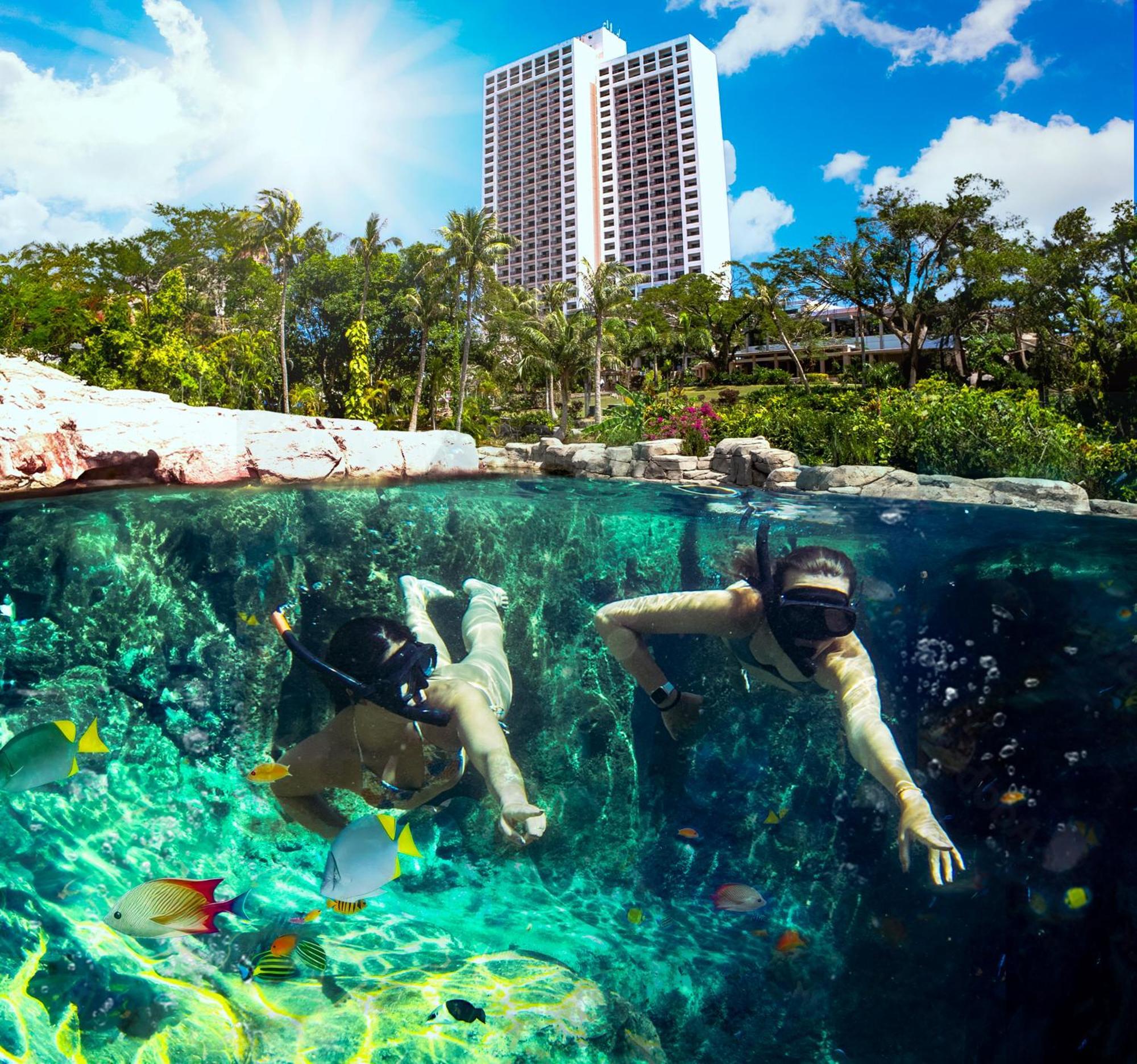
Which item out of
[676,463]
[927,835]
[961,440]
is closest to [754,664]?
[927,835]

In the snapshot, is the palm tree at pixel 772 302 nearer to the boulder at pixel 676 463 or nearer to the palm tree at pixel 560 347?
the palm tree at pixel 560 347

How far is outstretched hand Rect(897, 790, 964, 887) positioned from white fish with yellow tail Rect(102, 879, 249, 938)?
3704 mm

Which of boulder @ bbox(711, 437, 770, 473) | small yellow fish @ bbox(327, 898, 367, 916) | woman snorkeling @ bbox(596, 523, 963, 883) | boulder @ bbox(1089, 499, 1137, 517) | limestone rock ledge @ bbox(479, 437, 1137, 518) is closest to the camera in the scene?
small yellow fish @ bbox(327, 898, 367, 916)

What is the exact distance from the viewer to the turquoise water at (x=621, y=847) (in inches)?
166

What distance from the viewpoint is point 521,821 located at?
14.4ft

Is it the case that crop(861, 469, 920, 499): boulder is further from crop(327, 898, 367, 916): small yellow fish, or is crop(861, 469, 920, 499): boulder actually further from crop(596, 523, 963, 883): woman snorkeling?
crop(327, 898, 367, 916): small yellow fish

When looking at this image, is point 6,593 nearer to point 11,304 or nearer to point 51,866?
point 51,866

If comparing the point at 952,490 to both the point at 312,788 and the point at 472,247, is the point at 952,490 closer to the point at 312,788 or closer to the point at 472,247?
the point at 312,788

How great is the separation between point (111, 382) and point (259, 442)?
17152 millimetres

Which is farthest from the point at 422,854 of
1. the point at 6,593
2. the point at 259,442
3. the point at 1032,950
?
the point at 259,442

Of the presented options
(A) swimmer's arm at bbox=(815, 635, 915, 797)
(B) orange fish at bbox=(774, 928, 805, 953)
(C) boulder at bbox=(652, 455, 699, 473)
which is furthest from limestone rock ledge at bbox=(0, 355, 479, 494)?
(B) orange fish at bbox=(774, 928, 805, 953)

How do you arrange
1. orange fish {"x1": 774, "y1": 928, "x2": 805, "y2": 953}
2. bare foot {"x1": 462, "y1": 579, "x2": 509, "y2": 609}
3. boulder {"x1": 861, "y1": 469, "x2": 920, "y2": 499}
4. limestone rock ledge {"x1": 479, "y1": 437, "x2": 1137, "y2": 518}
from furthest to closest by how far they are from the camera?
1. boulder {"x1": 861, "y1": 469, "x2": 920, "y2": 499}
2. limestone rock ledge {"x1": 479, "y1": 437, "x2": 1137, "y2": 518}
3. bare foot {"x1": 462, "y1": 579, "x2": 509, "y2": 609}
4. orange fish {"x1": 774, "y1": 928, "x2": 805, "y2": 953}

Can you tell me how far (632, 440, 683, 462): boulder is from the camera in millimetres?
13789

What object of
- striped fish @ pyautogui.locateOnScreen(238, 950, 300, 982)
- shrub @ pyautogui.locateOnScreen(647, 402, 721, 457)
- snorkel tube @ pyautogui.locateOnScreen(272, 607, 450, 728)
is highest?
shrub @ pyautogui.locateOnScreen(647, 402, 721, 457)
